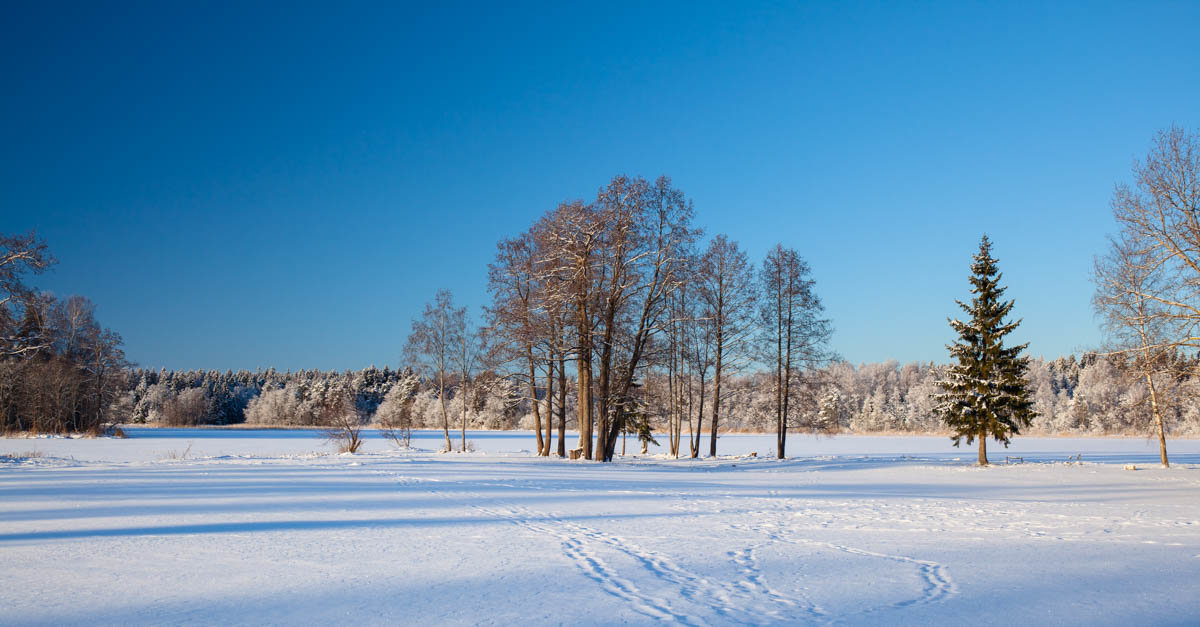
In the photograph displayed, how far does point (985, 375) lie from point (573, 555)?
27.7m

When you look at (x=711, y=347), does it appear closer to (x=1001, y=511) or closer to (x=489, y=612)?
(x=1001, y=511)

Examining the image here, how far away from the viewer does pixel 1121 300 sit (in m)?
19.6

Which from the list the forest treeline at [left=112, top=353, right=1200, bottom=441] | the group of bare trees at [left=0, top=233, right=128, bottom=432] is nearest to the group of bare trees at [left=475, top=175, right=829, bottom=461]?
the forest treeline at [left=112, top=353, right=1200, bottom=441]

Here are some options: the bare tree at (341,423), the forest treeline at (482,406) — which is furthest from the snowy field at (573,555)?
the forest treeline at (482,406)

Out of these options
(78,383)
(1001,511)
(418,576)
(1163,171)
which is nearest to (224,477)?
(418,576)

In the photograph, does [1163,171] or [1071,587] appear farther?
[1163,171]

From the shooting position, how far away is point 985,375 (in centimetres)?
2962

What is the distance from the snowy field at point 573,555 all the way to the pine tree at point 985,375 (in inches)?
519

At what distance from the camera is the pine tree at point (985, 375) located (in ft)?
96.2

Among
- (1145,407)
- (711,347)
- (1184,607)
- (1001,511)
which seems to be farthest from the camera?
(711,347)

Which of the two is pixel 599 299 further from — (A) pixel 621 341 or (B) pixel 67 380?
(B) pixel 67 380

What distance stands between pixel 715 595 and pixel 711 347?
28.0 meters

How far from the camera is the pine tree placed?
2931 cm

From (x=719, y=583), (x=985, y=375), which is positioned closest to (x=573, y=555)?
(x=719, y=583)
